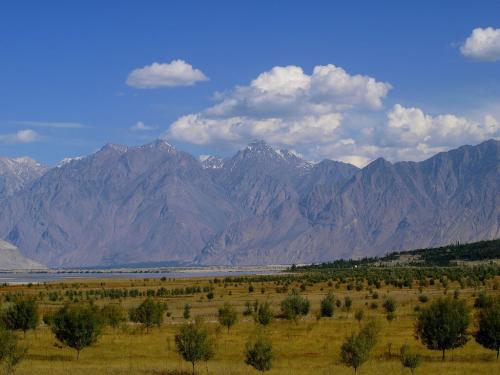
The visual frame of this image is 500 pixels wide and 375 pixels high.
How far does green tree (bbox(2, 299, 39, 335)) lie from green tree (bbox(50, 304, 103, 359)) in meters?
11.6

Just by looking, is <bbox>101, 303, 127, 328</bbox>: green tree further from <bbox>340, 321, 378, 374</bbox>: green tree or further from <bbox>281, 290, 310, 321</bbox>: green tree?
<bbox>340, 321, 378, 374</bbox>: green tree

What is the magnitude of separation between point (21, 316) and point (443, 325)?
32.4 m

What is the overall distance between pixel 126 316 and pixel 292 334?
2259 centimetres

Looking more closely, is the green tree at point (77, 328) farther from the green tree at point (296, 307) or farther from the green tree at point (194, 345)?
the green tree at point (296, 307)

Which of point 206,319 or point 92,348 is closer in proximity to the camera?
point 92,348

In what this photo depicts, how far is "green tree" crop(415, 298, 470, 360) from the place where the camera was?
4806cm

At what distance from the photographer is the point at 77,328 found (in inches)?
2004

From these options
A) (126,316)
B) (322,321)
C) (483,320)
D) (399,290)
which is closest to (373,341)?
(483,320)

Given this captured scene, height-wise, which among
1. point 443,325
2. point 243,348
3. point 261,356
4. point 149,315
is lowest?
point 243,348

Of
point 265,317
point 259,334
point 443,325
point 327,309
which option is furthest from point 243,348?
point 327,309

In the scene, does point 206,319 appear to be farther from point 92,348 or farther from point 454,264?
point 454,264

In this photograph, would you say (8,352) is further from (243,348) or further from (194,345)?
(243,348)

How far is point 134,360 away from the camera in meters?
49.9

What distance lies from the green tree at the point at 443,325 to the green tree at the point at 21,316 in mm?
30309
